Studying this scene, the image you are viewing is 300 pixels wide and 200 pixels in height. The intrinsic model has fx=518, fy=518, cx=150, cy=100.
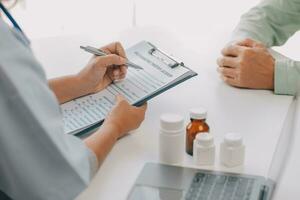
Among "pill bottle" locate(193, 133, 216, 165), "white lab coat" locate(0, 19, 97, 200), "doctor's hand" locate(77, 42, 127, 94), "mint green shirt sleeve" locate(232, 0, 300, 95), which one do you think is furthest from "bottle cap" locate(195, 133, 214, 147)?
"mint green shirt sleeve" locate(232, 0, 300, 95)

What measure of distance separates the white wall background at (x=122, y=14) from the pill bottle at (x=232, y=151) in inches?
51.9

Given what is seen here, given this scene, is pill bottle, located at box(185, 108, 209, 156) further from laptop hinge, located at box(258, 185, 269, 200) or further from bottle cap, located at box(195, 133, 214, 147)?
laptop hinge, located at box(258, 185, 269, 200)

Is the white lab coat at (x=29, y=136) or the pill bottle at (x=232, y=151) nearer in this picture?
the white lab coat at (x=29, y=136)

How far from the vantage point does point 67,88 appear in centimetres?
120

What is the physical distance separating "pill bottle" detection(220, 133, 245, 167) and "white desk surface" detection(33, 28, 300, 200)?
0.6 inches

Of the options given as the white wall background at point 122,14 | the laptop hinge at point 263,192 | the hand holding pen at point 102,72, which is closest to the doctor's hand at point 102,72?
the hand holding pen at point 102,72

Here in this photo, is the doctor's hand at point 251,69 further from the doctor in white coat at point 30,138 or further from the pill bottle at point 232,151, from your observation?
the doctor in white coat at point 30,138

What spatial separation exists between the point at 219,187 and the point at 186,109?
1.05ft

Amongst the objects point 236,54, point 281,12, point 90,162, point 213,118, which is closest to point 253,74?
point 236,54

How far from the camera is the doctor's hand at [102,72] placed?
3.99 feet

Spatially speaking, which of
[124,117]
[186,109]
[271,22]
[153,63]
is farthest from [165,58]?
[271,22]

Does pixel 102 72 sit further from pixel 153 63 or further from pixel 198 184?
pixel 198 184

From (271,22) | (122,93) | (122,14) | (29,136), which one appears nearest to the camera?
(29,136)

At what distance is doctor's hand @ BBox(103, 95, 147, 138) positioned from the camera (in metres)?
1.03
